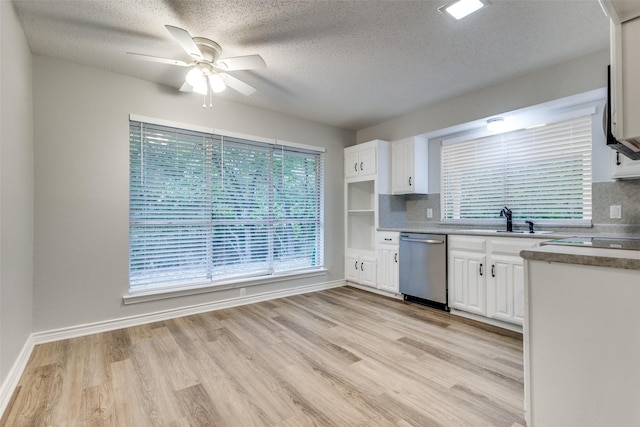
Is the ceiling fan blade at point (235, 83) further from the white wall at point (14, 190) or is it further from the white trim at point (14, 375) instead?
the white trim at point (14, 375)

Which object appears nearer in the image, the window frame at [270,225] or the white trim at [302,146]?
the window frame at [270,225]

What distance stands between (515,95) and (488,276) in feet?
6.36

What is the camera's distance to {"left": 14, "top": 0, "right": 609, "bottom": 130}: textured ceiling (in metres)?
2.02

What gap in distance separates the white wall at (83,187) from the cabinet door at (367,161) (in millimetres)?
2571

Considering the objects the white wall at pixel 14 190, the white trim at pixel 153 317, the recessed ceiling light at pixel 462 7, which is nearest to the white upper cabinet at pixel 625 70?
the recessed ceiling light at pixel 462 7

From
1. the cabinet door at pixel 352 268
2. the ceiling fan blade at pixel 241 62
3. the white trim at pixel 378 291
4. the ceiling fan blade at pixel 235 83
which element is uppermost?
the ceiling fan blade at pixel 241 62

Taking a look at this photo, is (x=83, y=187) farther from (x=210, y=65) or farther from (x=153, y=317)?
(x=210, y=65)

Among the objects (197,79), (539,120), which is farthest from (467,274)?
(197,79)

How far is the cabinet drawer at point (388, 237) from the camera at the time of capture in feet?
12.9

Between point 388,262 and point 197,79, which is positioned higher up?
point 197,79

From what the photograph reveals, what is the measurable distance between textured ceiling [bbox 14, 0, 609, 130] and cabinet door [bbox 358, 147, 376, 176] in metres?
1.19

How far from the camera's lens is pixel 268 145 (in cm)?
398

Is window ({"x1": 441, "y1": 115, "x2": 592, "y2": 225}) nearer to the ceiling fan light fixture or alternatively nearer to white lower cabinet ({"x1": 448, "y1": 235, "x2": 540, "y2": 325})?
white lower cabinet ({"x1": 448, "y1": 235, "x2": 540, "y2": 325})

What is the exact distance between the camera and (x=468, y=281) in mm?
3158
